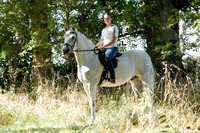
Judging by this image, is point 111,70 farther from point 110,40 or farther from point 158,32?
point 158,32

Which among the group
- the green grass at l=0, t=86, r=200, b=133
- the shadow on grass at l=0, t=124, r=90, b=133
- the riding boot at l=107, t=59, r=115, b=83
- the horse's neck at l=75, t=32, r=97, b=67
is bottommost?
the shadow on grass at l=0, t=124, r=90, b=133

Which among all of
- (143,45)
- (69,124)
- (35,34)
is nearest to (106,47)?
(69,124)

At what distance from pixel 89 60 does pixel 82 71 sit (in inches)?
13.4

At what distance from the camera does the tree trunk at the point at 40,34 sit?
827cm

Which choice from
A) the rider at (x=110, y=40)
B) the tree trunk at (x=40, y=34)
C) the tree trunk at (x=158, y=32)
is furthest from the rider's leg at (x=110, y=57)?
the tree trunk at (x=158, y=32)

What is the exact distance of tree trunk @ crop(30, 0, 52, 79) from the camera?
8.27m

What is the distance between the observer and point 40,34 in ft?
28.0

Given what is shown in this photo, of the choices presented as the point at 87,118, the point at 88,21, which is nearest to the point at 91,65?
the point at 87,118

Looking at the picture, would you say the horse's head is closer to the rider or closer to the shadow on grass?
the rider

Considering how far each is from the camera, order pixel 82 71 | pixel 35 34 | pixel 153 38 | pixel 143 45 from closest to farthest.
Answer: pixel 82 71, pixel 35 34, pixel 153 38, pixel 143 45

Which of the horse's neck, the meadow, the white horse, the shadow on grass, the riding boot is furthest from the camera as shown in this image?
the riding boot

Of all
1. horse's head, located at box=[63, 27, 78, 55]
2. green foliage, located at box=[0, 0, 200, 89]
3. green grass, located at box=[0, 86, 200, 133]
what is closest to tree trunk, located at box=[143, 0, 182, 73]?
green foliage, located at box=[0, 0, 200, 89]

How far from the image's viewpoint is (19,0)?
8594 mm

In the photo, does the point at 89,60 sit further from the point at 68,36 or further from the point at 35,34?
the point at 35,34
